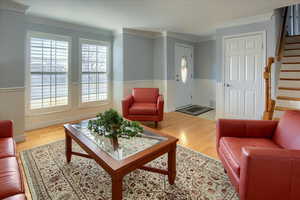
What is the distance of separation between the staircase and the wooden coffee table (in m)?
2.40

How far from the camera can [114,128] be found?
1887 millimetres

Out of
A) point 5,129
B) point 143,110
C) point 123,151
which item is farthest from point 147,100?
point 5,129

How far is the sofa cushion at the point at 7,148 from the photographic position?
1612 millimetres

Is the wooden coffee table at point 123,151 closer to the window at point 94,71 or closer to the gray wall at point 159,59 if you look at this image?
the window at point 94,71

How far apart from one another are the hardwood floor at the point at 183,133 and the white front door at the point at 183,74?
1.31 m

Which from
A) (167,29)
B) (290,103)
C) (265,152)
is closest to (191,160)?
(265,152)

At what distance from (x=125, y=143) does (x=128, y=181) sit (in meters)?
0.44

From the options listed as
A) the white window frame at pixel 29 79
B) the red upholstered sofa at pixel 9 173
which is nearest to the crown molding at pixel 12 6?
the white window frame at pixel 29 79

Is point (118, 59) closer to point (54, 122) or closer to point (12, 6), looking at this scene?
point (54, 122)

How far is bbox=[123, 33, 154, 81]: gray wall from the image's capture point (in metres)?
4.73

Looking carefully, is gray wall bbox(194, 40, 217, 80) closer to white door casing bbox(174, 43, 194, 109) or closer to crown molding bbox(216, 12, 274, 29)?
white door casing bbox(174, 43, 194, 109)

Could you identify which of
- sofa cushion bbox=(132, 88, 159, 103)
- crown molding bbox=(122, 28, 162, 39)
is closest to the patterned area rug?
sofa cushion bbox=(132, 88, 159, 103)

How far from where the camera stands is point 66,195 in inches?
65.7

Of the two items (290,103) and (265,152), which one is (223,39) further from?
(265,152)
